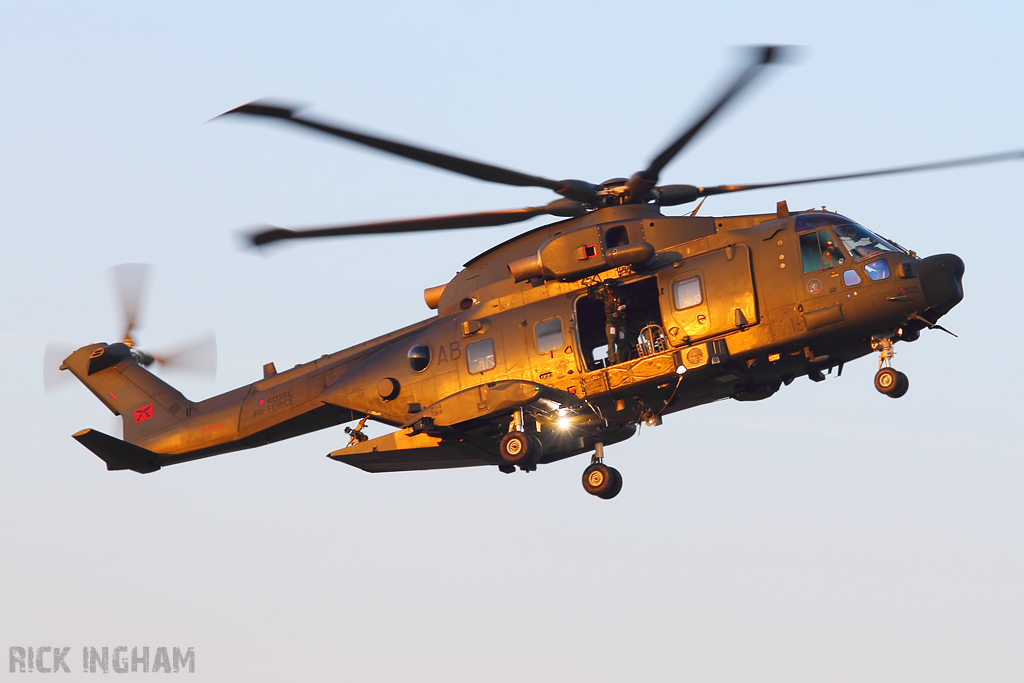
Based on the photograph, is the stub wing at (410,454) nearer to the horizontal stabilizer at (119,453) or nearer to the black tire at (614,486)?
the black tire at (614,486)

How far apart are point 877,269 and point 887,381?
1935mm

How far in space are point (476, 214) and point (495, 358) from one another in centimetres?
279

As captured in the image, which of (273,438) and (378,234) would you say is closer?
(378,234)

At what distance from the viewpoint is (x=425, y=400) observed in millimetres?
25656

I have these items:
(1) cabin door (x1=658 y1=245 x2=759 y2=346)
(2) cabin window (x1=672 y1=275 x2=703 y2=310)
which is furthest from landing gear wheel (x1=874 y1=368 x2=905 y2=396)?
(2) cabin window (x1=672 y1=275 x2=703 y2=310)

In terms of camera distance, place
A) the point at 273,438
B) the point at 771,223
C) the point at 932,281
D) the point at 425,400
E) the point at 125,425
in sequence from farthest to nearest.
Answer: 1. the point at 125,425
2. the point at 273,438
3. the point at 425,400
4. the point at 771,223
5. the point at 932,281

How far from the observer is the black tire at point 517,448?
24.2 meters

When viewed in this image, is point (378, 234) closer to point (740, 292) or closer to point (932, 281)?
point (740, 292)

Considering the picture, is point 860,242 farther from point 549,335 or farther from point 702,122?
point 549,335

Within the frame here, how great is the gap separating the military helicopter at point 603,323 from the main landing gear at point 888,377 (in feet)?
0.12

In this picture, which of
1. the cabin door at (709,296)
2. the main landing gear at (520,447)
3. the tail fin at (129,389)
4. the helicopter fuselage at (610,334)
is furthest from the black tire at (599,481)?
the tail fin at (129,389)

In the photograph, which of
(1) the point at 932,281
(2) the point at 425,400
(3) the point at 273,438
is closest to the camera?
(1) the point at 932,281

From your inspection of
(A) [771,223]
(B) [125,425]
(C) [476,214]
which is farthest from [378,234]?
(B) [125,425]

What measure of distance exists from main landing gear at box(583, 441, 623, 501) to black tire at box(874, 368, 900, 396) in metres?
5.38
